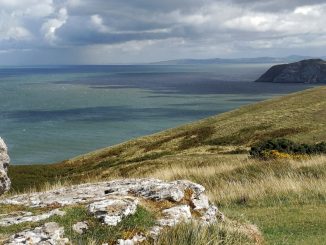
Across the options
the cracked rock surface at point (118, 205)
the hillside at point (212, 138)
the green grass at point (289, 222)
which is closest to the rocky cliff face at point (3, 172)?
the cracked rock surface at point (118, 205)

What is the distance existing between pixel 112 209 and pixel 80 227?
26.2 inches

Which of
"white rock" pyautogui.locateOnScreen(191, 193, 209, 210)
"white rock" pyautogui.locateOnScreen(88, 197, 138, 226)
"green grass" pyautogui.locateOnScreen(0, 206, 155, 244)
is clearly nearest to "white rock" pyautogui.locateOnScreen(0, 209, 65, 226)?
"green grass" pyautogui.locateOnScreen(0, 206, 155, 244)

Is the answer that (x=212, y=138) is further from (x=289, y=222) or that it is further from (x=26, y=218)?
(x=26, y=218)

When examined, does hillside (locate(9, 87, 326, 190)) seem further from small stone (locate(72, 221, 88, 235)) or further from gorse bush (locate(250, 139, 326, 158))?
small stone (locate(72, 221, 88, 235))

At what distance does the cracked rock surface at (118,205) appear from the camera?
7.71 m

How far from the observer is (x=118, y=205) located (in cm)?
851

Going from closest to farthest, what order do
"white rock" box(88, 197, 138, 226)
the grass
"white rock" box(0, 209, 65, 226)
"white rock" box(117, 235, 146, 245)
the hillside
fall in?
the grass → "white rock" box(117, 235, 146, 245) → "white rock" box(88, 197, 138, 226) → "white rock" box(0, 209, 65, 226) → the hillside

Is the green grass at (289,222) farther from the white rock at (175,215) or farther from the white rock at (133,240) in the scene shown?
the white rock at (133,240)

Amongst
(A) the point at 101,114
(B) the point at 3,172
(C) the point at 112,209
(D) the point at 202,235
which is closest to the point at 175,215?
(C) the point at 112,209

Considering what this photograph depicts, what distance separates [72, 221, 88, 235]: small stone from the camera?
25.9 feet

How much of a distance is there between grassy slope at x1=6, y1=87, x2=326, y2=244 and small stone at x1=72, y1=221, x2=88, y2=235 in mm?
3962

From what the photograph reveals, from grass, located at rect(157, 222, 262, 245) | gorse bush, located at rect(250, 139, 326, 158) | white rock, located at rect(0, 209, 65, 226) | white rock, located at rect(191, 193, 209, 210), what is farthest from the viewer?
gorse bush, located at rect(250, 139, 326, 158)

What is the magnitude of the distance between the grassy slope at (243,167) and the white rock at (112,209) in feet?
10.5

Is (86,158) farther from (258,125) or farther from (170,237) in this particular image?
(170,237)
